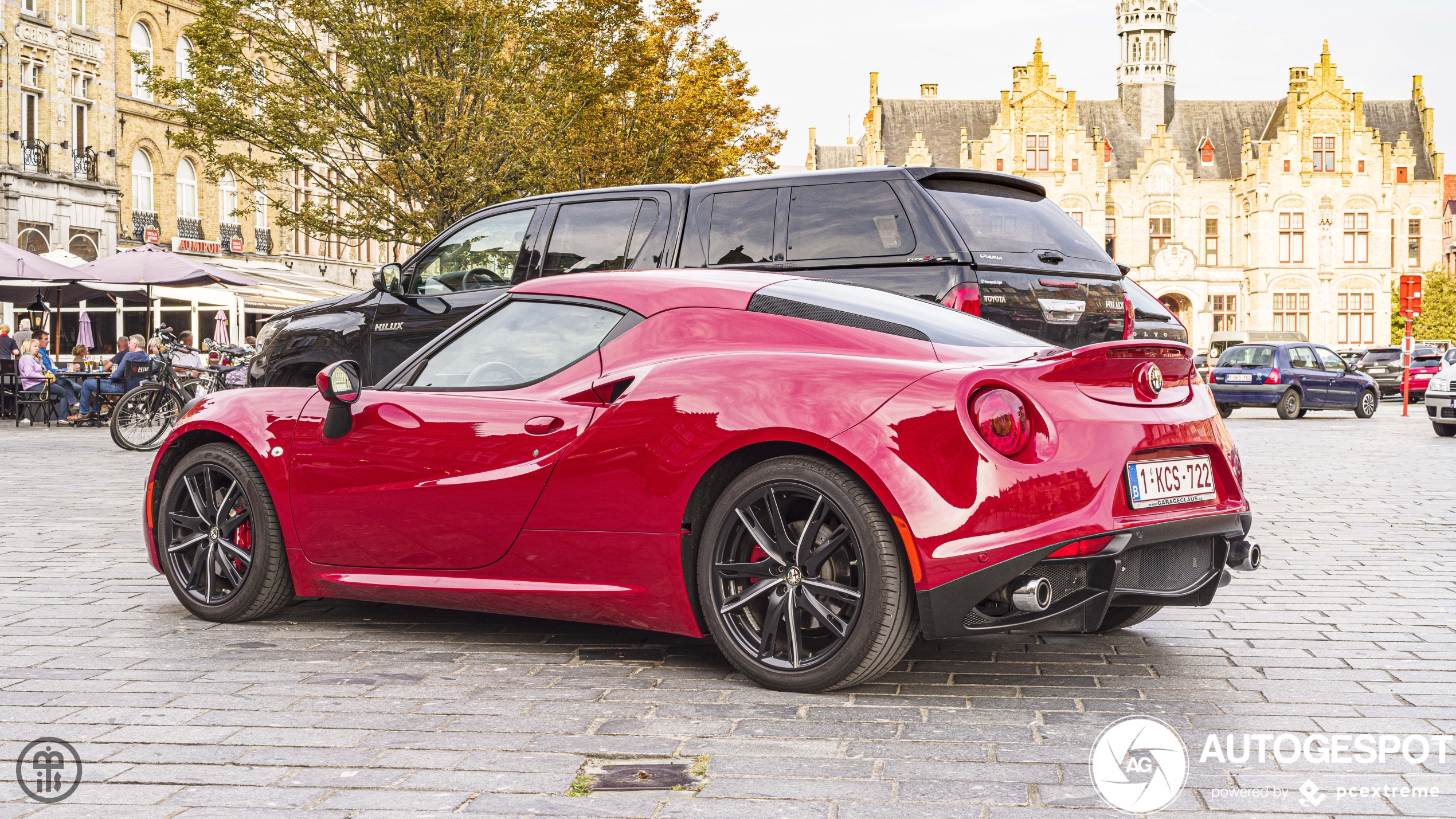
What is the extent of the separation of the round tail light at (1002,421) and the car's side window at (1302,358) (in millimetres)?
26075

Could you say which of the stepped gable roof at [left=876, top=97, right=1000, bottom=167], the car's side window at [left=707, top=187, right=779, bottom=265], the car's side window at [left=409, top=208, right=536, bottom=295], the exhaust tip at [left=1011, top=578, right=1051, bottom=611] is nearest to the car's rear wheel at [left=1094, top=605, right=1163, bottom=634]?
the exhaust tip at [left=1011, top=578, right=1051, bottom=611]

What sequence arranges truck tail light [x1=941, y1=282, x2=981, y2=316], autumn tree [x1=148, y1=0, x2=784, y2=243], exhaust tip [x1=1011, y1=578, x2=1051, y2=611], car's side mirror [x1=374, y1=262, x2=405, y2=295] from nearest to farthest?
exhaust tip [x1=1011, y1=578, x2=1051, y2=611], truck tail light [x1=941, y1=282, x2=981, y2=316], car's side mirror [x1=374, y1=262, x2=405, y2=295], autumn tree [x1=148, y1=0, x2=784, y2=243]

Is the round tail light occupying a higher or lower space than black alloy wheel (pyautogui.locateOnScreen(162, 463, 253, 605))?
higher

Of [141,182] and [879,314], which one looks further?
[141,182]

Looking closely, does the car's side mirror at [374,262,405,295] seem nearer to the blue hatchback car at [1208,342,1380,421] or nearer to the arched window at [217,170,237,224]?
the blue hatchback car at [1208,342,1380,421]

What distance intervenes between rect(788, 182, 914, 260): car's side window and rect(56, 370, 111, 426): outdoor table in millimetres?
16255

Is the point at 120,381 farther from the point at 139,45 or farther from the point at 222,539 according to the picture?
the point at 139,45

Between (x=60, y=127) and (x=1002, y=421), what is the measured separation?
123 feet

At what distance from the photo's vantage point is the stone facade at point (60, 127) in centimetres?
3438

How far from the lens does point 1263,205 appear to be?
72938 millimetres

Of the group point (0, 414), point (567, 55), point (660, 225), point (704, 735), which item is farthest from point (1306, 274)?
point (704, 735)

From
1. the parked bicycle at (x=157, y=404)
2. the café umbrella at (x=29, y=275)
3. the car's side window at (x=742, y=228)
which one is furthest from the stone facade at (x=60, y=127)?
the car's side window at (x=742, y=228)

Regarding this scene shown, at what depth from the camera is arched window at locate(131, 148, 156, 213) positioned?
1538 inches

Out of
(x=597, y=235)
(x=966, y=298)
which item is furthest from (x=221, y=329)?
(x=966, y=298)
